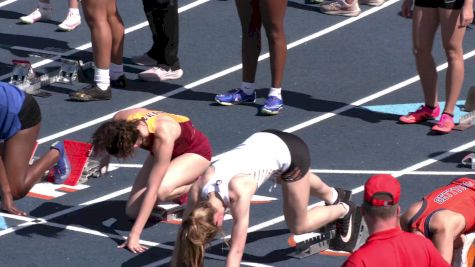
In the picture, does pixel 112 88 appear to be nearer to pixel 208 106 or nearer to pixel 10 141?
pixel 208 106

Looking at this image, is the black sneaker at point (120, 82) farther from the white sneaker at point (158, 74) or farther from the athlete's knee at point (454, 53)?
the athlete's knee at point (454, 53)

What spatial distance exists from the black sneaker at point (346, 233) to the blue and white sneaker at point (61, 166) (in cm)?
230

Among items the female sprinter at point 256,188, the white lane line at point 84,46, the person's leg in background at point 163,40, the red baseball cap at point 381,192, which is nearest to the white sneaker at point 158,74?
the person's leg in background at point 163,40

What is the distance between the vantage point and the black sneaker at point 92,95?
11586 mm

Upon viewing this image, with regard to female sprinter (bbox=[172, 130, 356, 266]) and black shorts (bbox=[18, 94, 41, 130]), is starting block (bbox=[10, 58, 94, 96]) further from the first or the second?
female sprinter (bbox=[172, 130, 356, 266])

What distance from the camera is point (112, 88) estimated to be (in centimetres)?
1197

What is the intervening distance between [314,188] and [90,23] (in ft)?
11.5

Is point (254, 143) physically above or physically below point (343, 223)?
above

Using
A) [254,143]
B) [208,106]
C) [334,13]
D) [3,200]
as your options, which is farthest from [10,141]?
[334,13]

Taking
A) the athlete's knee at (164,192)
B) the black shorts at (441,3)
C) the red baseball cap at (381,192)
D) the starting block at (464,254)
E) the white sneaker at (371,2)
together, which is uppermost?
the red baseball cap at (381,192)

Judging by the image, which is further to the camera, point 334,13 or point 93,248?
point 334,13

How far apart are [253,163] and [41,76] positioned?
4425 millimetres

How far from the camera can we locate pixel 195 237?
23.0ft

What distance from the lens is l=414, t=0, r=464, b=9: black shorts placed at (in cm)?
1027
